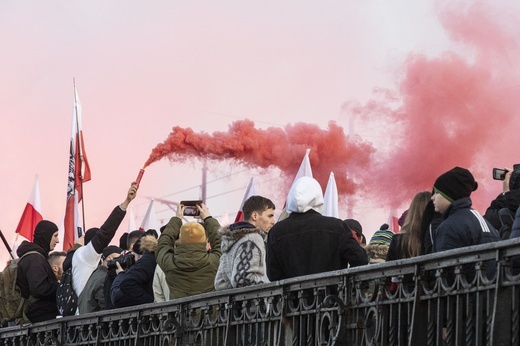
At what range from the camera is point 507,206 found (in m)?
10.9

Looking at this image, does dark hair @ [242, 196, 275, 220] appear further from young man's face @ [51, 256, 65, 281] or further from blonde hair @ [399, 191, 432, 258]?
young man's face @ [51, 256, 65, 281]

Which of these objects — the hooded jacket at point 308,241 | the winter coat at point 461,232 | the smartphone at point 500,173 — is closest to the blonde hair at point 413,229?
the winter coat at point 461,232

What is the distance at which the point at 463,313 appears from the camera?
28.6 feet

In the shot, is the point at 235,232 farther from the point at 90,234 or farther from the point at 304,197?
the point at 90,234

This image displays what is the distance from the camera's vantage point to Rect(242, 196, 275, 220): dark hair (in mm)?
11852

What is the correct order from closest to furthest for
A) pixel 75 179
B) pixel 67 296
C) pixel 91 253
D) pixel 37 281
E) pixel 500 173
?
pixel 500 173
pixel 91 253
pixel 67 296
pixel 37 281
pixel 75 179

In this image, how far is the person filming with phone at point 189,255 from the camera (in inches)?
497

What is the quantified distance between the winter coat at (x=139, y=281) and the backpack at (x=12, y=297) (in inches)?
86.0

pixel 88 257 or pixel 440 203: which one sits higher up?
pixel 88 257

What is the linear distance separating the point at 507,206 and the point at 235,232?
8.11 feet

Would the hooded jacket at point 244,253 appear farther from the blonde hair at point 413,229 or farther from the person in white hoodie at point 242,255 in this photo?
the blonde hair at point 413,229

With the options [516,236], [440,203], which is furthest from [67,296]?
[516,236]

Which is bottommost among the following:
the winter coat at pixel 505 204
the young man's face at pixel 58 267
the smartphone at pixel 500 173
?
the winter coat at pixel 505 204

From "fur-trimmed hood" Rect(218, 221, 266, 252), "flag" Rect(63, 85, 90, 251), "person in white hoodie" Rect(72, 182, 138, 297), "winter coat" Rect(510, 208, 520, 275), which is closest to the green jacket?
"fur-trimmed hood" Rect(218, 221, 266, 252)
